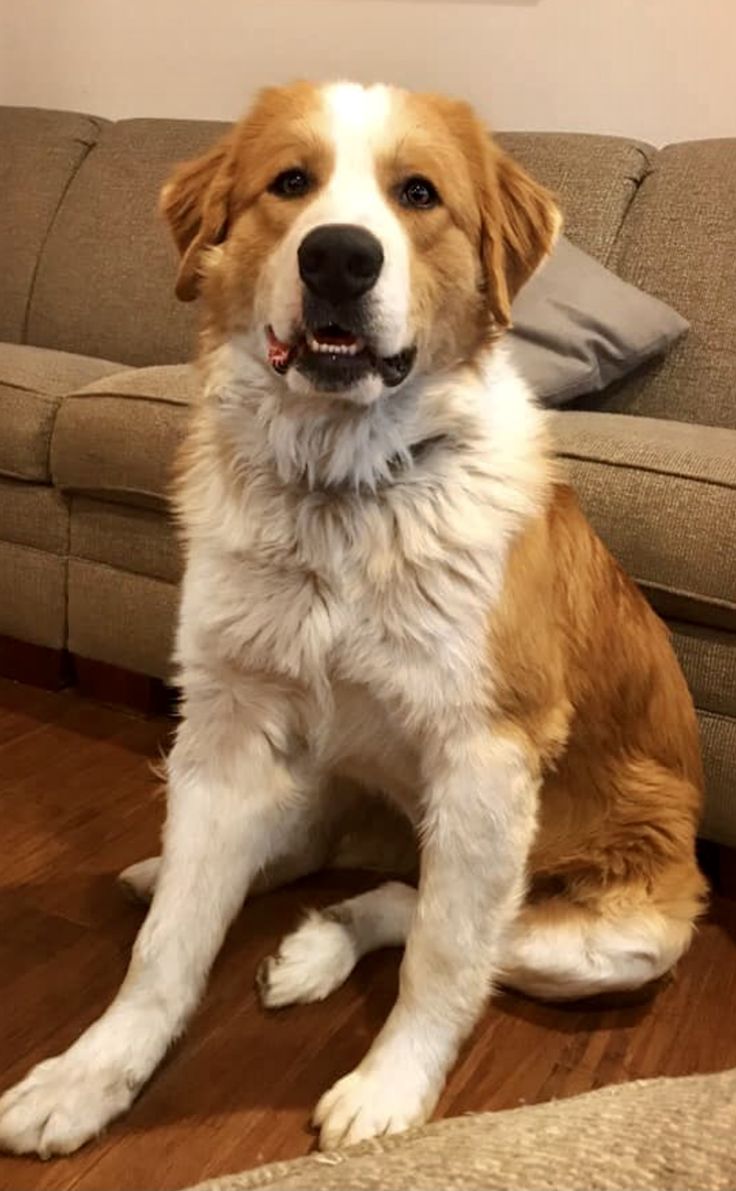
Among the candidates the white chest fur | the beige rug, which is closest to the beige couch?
the white chest fur

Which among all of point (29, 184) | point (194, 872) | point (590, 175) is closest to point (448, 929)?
point (194, 872)

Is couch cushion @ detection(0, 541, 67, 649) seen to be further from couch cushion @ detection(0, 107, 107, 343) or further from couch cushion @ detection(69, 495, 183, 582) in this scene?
couch cushion @ detection(0, 107, 107, 343)

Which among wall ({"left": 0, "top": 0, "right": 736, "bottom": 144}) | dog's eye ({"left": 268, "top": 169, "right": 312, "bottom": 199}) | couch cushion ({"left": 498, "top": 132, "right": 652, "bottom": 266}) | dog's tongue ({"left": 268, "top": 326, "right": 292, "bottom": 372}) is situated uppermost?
wall ({"left": 0, "top": 0, "right": 736, "bottom": 144})

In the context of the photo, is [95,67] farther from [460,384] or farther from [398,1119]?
[398,1119]

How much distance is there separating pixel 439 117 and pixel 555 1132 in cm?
102

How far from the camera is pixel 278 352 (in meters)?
1.23

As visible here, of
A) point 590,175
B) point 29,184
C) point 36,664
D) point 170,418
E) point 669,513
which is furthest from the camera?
point 29,184

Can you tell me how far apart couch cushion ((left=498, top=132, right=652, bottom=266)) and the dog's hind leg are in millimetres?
1420

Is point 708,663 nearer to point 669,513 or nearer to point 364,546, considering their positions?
point 669,513

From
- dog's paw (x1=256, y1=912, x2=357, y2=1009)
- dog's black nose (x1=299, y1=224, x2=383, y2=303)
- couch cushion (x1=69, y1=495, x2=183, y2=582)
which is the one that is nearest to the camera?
dog's black nose (x1=299, y1=224, x2=383, y2=303)

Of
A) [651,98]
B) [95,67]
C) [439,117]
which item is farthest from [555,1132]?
[95,67]

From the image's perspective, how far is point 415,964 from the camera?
1274 mm

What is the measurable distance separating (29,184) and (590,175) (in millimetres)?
1536

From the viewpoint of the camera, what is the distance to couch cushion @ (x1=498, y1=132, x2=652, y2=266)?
8.04 ft
